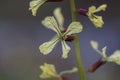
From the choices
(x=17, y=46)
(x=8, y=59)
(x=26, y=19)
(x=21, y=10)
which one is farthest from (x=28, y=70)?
(x=21, y=10)

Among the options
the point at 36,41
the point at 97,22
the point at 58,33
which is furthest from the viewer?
the point at 36,41

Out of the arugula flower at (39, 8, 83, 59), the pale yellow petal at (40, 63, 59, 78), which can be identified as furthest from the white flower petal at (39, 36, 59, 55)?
Result: the pale yellow petal at (40, 63, 59, 78)

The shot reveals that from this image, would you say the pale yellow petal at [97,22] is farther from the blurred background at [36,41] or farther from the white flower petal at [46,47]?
the blurred background at [36,41]

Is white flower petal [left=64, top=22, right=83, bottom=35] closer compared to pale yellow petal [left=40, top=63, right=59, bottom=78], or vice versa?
white flower petal [left=64, top=22, right=83, bottom=35]

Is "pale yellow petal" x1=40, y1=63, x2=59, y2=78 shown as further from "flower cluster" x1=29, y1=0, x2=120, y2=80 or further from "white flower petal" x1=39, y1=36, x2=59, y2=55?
"white flower petal" x1=39, y1=36, x2=59, y2=55

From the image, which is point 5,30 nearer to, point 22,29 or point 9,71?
point 22,29

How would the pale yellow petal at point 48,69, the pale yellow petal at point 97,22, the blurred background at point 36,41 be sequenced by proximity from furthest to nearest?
the blurred background at point 36,41, the pale yellow petal at point 48,69, the pale yellow petal at point 97,22

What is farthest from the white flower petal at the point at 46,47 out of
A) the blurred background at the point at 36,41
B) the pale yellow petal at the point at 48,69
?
the blurred background at the point at 36,41

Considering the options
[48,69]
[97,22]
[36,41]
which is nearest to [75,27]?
[97,22]

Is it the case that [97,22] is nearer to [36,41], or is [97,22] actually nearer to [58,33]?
[58,33]
